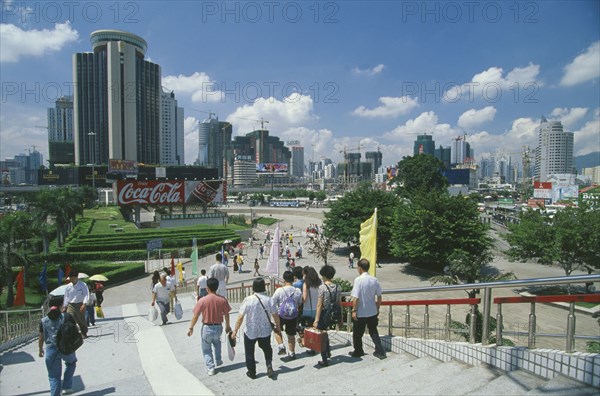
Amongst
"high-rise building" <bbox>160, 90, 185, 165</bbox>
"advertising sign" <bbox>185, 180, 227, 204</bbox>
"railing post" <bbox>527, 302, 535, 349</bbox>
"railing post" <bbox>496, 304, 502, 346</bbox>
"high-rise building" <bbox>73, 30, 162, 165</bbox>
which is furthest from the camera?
"high-rise building" <bbox>160, 90, 185, 165</bbox>

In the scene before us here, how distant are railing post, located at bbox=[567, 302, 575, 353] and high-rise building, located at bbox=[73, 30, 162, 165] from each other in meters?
132

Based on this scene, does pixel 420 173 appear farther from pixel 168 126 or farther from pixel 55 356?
pixel 168 126

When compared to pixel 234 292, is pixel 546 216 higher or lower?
higher

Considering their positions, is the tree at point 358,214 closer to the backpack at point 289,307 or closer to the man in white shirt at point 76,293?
the man in white shirt at point 76,293

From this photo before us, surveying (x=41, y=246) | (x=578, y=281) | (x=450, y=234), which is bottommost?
(x=41, y=246)

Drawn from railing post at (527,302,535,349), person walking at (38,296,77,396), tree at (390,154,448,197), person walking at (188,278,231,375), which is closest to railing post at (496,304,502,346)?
railing post at (527,302,535,349)

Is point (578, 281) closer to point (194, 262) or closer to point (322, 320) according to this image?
point (322, 320)

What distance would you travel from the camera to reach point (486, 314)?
16.2ft

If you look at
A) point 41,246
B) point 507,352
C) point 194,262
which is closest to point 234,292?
point 194,262

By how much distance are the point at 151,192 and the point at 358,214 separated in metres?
25.2

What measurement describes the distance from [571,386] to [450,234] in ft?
72.7

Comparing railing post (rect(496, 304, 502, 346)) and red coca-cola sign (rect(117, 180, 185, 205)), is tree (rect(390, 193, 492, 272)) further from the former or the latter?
red coca-cola sign (rect(117, 180, 185, 205))

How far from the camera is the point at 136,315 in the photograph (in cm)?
1247

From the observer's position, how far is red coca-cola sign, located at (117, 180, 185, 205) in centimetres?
4247
